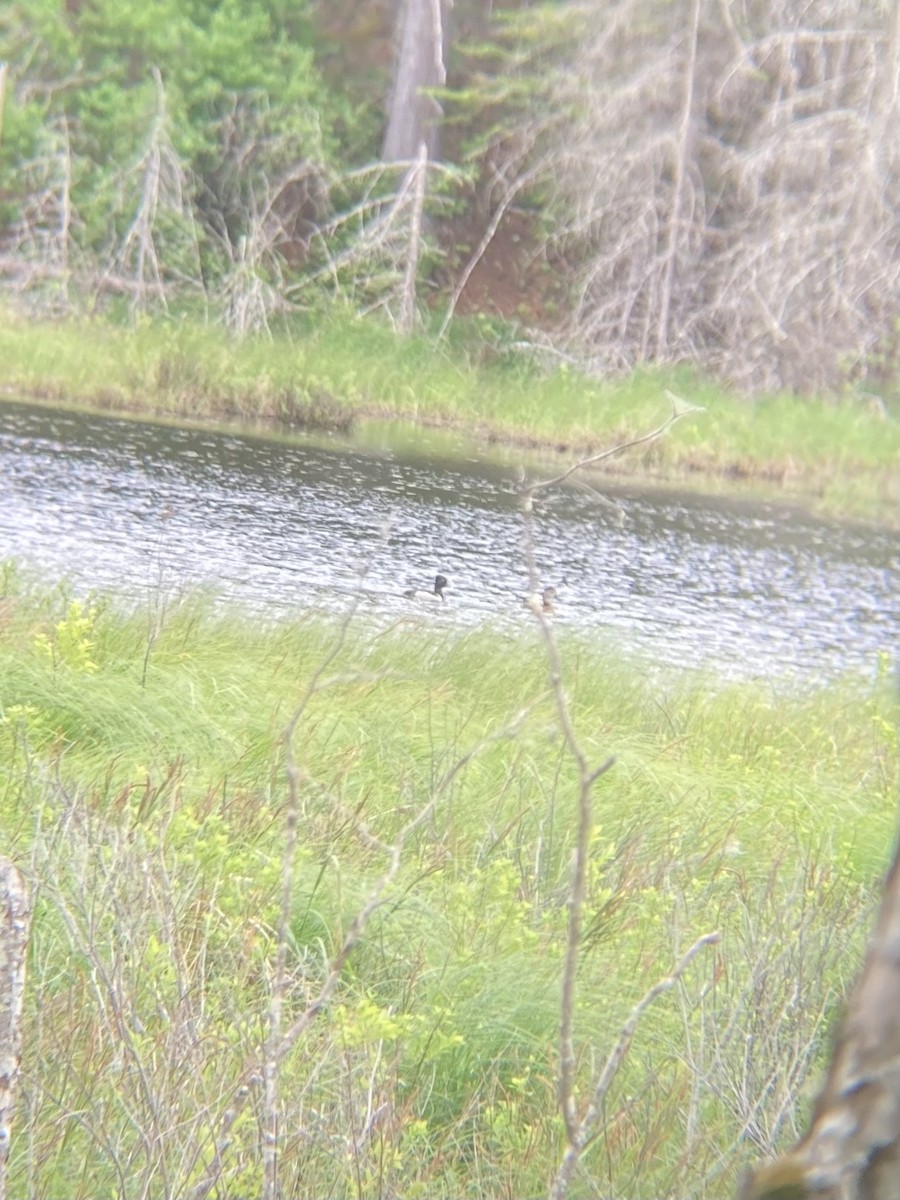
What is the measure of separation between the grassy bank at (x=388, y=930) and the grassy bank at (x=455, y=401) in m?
12.1

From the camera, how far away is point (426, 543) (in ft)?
42.0

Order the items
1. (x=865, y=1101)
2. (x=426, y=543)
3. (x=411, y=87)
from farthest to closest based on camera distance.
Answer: (x=411, y=87) < (x=426, y=543) < (x=865, y=1101)

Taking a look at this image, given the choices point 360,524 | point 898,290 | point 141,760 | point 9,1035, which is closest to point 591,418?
point 898,290

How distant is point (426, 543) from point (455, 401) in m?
7.48

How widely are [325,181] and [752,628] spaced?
14334mm

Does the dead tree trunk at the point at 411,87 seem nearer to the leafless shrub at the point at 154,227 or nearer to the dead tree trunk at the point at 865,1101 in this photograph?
the leafless shrub at the point at 154,227

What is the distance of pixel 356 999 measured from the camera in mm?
3436

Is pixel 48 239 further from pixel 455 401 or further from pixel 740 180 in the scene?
pixel 740 180

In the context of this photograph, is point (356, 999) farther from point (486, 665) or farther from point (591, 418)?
point (591, 418)

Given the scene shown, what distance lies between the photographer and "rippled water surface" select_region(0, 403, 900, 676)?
33.7 ft

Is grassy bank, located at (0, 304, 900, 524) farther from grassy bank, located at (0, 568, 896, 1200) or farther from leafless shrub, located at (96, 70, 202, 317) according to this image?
grassy bank, located at (0, 568, 896, 1200)

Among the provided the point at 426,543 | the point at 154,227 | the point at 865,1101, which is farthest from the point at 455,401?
the point at 865,1101

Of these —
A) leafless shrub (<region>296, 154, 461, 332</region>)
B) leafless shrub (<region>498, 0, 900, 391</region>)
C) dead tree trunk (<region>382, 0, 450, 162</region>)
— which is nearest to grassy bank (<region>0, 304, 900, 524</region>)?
leafless shrub (<region>498, 0, 900, 391</region>)

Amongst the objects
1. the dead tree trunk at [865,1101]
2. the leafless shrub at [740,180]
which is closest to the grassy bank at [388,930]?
the dead tree trunk at [865,1101]
